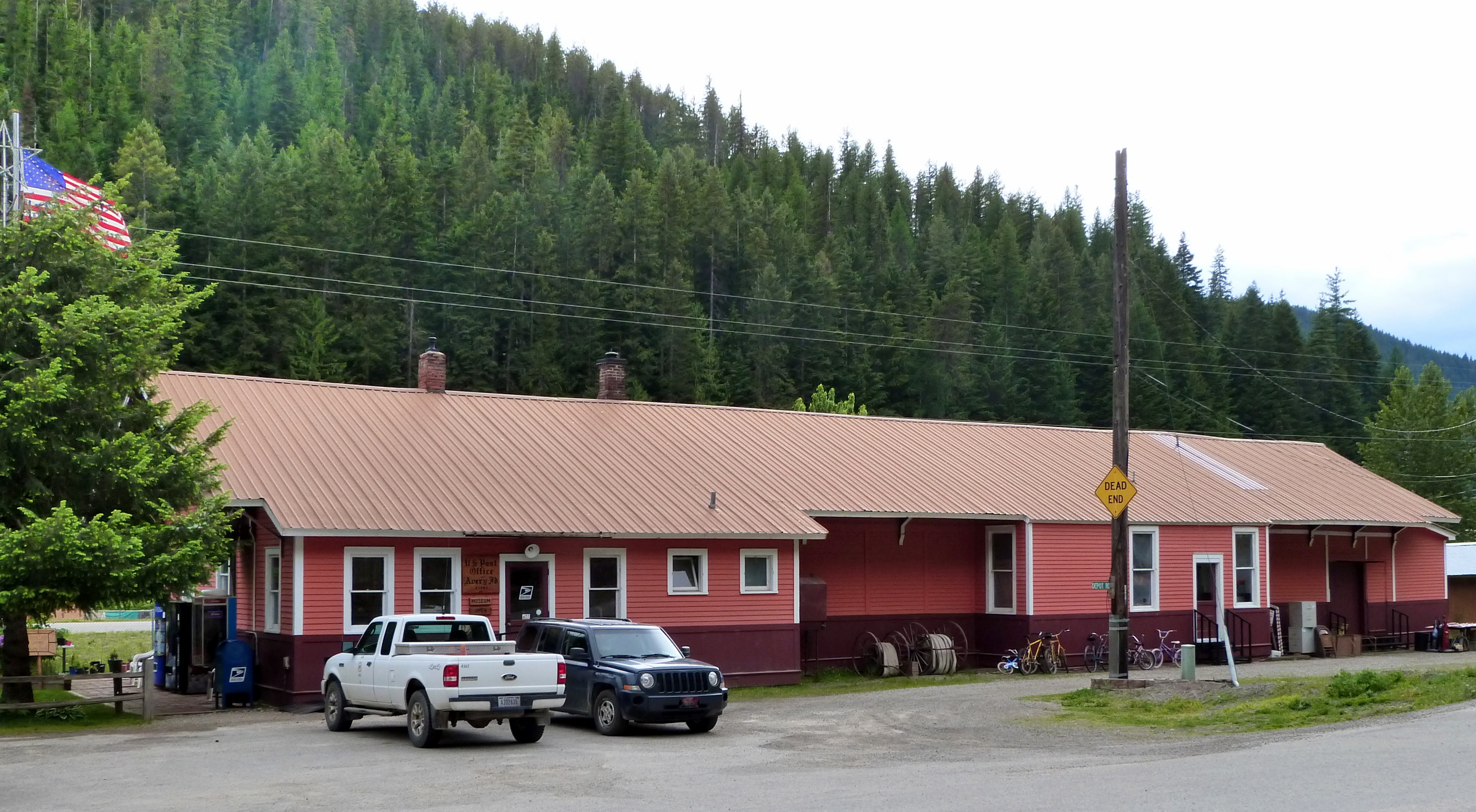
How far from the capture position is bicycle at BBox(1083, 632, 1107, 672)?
31.5 metres

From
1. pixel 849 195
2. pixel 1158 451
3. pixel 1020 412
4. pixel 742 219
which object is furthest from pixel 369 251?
pixel 849 195

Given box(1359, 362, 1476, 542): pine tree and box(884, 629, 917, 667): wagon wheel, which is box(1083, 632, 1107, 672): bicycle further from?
box(1359, 362, 1476, 542): pine tree

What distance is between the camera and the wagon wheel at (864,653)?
3006 cm

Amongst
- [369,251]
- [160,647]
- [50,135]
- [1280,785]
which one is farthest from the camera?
A: [50,135]

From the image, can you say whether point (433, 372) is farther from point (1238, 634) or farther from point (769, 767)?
point (1238, 634)

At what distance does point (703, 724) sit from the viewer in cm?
1931

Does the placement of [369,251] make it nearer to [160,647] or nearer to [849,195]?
[160,647]

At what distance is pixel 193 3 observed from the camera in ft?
470

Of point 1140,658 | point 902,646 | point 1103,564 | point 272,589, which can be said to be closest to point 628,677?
point 272,589

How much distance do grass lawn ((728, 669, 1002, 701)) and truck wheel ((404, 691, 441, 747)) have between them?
8.17m

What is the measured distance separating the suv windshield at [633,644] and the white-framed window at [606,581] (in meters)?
5.40

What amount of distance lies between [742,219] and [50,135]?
167ft

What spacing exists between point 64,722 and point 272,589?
13.1 ft

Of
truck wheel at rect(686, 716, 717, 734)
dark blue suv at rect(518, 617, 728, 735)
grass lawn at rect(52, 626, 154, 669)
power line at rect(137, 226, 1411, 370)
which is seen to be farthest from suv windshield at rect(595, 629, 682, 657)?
power line at rect(137, 226, 1411, 370)
